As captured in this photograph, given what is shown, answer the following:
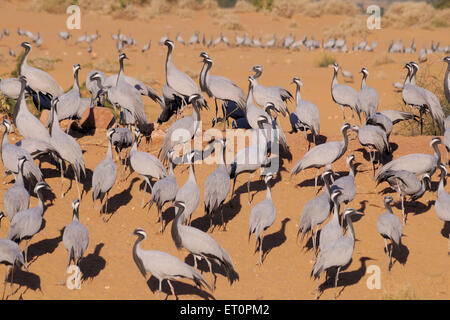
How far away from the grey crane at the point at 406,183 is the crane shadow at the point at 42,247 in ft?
18.8

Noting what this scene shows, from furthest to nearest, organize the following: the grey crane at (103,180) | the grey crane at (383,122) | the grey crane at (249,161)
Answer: the grey crane at (383,122)
the grey crane at (249,161)
the grey crane at (103,180)

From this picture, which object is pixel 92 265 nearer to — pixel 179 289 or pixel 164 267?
pixel 179 289

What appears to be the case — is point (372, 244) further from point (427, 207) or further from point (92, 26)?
point (92, 26)

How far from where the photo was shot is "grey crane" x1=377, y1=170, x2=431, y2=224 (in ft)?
34.0

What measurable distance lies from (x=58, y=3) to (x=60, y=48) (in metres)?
12.3

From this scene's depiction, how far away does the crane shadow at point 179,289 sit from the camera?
8852 millimetres

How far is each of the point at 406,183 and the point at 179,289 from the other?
14.0 ft

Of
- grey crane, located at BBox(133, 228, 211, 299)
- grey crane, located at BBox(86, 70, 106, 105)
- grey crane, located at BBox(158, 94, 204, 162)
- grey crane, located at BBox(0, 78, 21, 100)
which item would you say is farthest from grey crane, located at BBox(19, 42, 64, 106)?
grey crane, located at BBox(133, 228, 211, 299)

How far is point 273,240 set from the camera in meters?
10.3

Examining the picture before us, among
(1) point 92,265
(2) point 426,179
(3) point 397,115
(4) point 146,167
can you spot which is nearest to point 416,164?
(2) point 426,179

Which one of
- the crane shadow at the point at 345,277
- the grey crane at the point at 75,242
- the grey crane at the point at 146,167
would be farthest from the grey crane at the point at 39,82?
the crane shadow at the point at 345,277

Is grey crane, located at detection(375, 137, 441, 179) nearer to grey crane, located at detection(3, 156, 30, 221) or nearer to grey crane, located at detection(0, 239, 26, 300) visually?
grey crane, located at detection(3, 156, 30, 221)

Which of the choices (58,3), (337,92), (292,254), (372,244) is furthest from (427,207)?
(58,3)

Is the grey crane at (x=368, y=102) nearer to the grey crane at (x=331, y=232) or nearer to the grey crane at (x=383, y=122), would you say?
the grey crane at (x=383, y=122)
